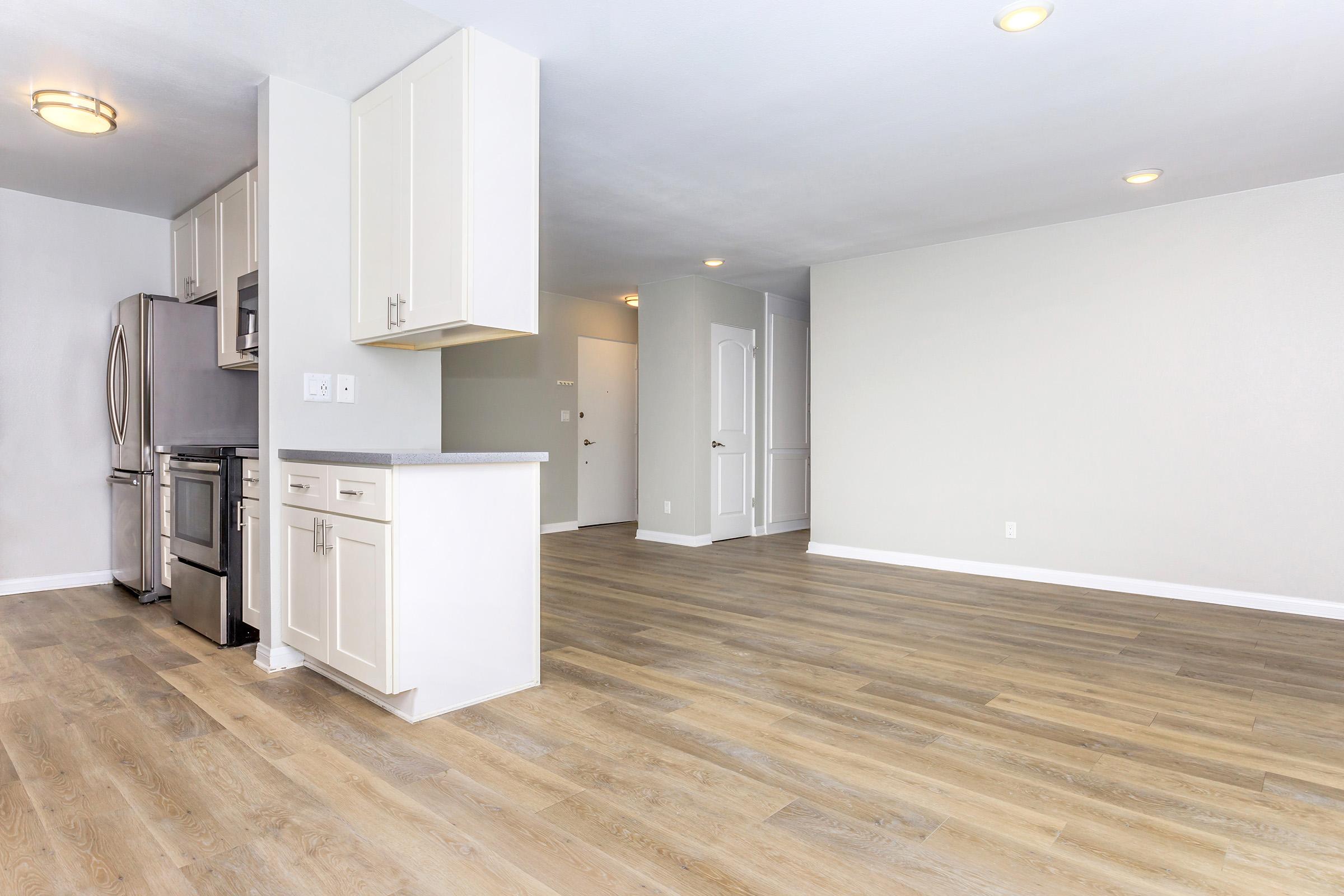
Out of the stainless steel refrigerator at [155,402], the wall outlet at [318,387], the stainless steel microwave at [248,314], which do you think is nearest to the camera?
the wall outlet at [318,387]

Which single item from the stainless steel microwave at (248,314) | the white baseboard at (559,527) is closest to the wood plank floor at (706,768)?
the stainless steel microwave at (248,314)

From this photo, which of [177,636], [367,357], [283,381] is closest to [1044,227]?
[367,357]

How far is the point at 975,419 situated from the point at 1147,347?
1.13 meters

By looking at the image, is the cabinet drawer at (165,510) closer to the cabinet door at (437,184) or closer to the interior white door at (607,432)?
the cabinet door at (437,184)

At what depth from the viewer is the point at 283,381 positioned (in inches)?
117

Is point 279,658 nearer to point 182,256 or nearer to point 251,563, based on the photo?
point 251,563

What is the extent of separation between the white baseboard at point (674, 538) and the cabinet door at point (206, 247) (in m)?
3.95

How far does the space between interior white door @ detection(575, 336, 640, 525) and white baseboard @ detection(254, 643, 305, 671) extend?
4622 mm

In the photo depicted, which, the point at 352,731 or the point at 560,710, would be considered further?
the point at 560,710

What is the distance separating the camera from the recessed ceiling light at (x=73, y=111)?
307 cm

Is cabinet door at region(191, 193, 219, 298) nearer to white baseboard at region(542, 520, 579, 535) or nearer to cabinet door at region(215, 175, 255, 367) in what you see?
cabinet door at region(215, 175, 255, 367)

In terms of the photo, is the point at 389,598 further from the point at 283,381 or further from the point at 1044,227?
the point at 1044,227

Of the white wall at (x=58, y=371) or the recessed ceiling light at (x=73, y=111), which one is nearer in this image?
the recessed ceiling light at (x=73, y=111)

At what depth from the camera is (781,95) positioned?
3.09 metres
